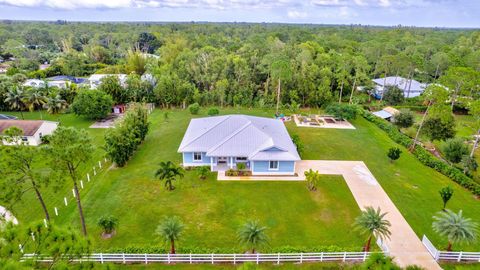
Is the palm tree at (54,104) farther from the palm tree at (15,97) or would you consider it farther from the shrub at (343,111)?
the shrub at (343,111)

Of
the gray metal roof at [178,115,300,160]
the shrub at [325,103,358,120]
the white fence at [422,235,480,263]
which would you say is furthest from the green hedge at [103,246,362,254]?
the shrub at [325,103,358,120]

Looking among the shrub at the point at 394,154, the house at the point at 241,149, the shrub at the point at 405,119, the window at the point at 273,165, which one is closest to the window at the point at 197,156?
the house at the point at 241,149

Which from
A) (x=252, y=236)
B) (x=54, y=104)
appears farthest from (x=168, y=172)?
(x=54, y=104)

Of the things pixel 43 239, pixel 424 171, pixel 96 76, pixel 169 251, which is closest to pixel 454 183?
pixel 424 171

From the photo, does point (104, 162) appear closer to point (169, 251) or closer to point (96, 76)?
point (169, 251)

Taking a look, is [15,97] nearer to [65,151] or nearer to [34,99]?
[34,99]
